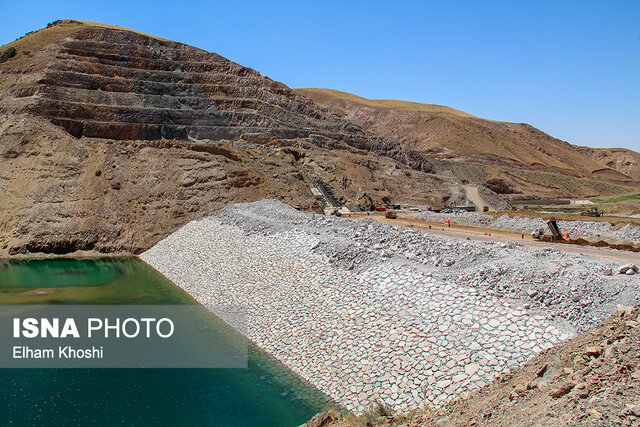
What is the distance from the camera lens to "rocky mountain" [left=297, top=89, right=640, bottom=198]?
75.1 metres

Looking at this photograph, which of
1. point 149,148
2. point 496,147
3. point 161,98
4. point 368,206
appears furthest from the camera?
point 496,147

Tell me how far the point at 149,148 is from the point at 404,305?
2652 cm

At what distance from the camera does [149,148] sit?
33938 millimetres

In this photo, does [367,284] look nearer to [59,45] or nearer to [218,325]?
[218,325]

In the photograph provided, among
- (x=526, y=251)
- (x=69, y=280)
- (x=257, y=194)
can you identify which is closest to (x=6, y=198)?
(x=69, y=280)

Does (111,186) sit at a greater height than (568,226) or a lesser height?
greater

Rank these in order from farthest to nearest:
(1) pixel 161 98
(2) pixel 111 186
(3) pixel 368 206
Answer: (1) pixel 161 98, (3) pixel 368 206, (2) pixel 111 186

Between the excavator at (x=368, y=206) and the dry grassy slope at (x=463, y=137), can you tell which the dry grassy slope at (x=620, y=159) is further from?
the excavator at (x=368, y=206)

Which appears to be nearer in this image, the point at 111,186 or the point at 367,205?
the point at 111,186
